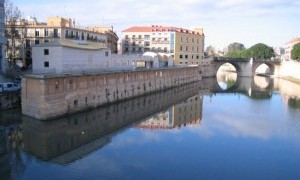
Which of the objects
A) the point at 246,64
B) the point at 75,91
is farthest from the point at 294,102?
the point at 246,64

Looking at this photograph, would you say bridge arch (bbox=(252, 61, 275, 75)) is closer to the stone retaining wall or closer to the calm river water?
the calm river water

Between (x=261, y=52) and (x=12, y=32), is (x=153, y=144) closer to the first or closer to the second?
(x=12, y=32)

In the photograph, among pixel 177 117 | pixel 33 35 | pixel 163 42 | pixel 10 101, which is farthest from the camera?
pixel 163 42

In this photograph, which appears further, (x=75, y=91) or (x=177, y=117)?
(x=177, y=117)

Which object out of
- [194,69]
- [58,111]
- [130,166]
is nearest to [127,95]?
[58,111]

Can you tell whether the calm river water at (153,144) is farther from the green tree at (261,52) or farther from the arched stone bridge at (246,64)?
the green tree at (261,52)

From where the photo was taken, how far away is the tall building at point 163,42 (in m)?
74.1

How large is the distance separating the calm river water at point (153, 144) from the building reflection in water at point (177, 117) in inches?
3.5

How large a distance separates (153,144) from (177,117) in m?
11.2

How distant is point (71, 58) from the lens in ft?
117

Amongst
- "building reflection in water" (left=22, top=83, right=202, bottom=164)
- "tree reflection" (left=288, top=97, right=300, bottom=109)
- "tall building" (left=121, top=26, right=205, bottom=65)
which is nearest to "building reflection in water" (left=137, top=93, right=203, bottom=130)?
"building reflection in water" (left=22, top=83, right=202, bottom=164)

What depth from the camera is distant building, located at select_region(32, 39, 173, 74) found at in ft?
111

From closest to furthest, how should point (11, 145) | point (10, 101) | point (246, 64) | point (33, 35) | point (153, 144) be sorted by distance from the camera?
point (11, 145), point (153, 144), point (10, 101), point (33, 35), point (246, 64)

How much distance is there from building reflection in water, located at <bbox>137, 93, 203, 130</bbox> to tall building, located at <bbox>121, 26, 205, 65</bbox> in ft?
98.0
